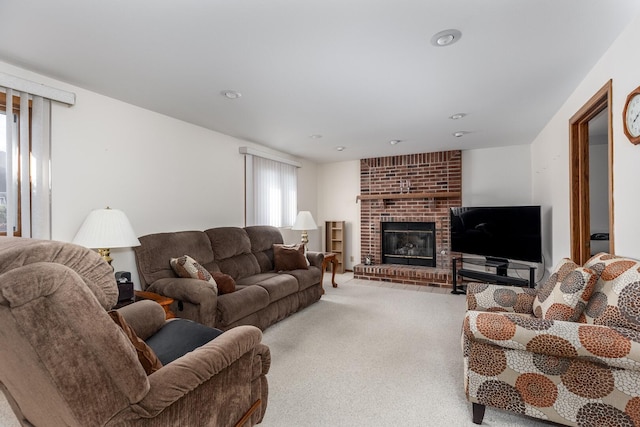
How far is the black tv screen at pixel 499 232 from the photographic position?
3896mm

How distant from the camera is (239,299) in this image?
2816 millimetres

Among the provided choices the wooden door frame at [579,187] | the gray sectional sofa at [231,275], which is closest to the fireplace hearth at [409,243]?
the gray sectional sofa at [231,275]

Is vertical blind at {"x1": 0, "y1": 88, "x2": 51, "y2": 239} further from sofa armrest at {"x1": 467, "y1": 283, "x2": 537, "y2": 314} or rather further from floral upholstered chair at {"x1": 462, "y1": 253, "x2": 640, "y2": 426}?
sofa armrest at {"x1": 467, "y1": 283, "x2": 537, "y2": 314}

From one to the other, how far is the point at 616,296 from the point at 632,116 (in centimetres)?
107

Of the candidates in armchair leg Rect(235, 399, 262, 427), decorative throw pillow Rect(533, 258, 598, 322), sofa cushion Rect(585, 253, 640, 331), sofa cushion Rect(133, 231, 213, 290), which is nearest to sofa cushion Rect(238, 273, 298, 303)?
sofa cushion Rect(133, 231, 213, 290)

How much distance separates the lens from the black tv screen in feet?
12.8

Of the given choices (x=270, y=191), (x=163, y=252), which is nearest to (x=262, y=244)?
(x=270, y=191)

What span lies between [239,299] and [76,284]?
202 cm

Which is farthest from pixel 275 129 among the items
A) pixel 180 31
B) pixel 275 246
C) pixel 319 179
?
pixel 319 179

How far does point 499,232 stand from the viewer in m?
4.28

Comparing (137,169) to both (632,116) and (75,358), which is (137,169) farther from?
(632,116)

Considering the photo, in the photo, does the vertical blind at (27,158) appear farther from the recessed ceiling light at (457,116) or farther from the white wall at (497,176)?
the white wall at (497,176)

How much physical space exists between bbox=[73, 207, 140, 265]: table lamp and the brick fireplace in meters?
3.97

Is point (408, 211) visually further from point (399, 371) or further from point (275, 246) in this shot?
point (399, 371)
